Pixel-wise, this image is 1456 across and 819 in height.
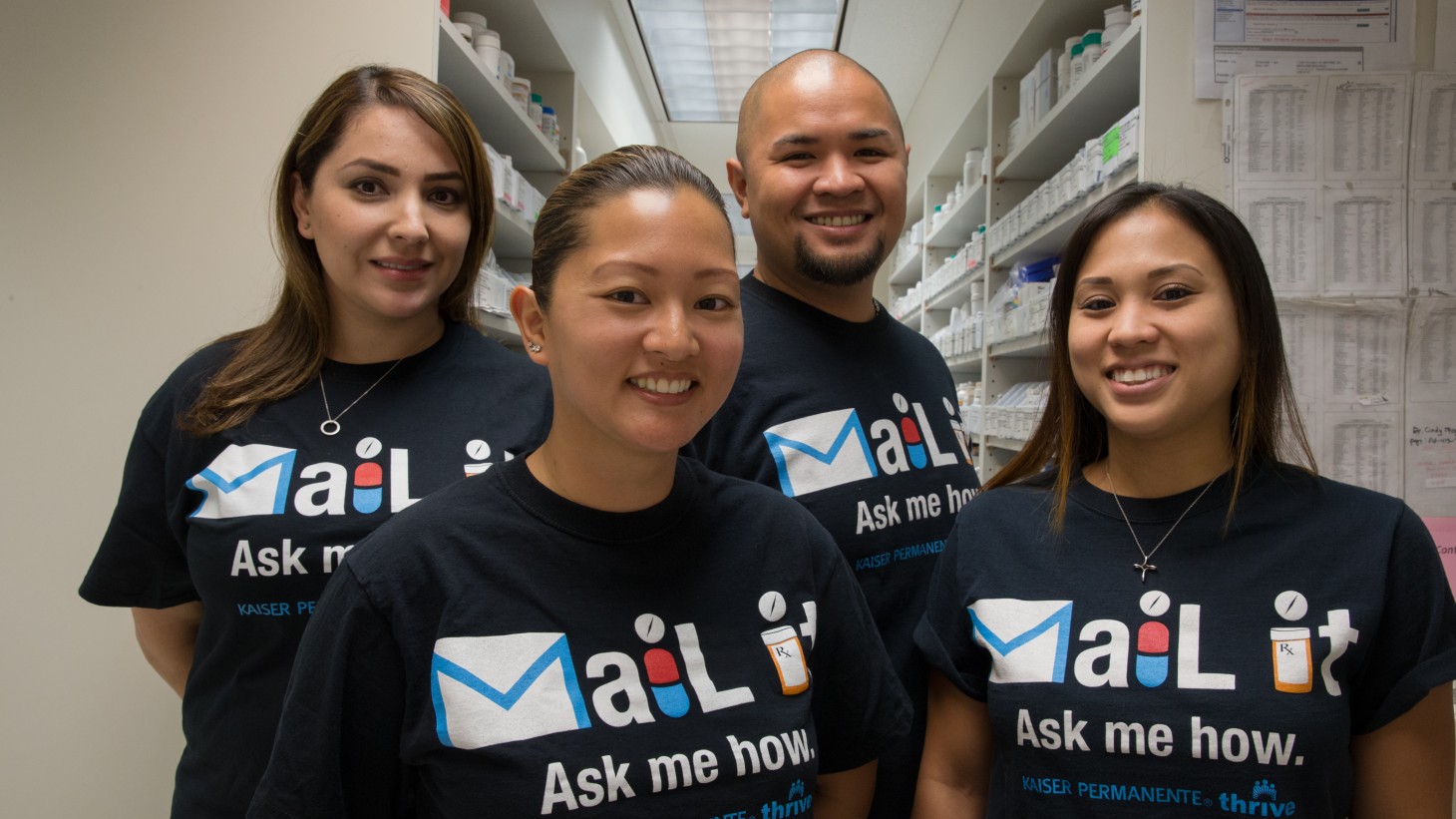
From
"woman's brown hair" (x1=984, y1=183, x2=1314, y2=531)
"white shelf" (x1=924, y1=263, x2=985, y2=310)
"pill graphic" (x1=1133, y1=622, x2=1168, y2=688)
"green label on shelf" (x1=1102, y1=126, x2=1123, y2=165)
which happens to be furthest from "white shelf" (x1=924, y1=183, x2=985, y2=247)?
"pill graphic" (x1=1133, y1=622, x2=1168, y2=688)

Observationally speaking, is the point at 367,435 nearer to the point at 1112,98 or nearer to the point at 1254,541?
the point at 1254,541

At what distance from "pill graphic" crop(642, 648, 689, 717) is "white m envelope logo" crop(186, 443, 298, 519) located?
0.65 metres

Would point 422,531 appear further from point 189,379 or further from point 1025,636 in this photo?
point 1025,636

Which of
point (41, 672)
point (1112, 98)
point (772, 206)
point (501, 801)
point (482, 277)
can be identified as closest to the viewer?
point (501, 801)

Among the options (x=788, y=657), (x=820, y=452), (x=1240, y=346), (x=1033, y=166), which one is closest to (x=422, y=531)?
(x=788, y=657)

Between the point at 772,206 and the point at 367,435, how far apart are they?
0.76m

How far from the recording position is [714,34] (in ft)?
16.6

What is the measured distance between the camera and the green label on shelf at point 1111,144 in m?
2.33

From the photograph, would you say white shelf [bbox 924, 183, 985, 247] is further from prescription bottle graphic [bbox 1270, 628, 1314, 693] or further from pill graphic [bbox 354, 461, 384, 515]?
pill graphic [bbox 354, 461, 384, 515]

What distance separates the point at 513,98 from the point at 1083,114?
195 cm

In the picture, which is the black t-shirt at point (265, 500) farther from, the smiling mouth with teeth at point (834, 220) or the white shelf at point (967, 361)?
the white shelf at point (967, 361)

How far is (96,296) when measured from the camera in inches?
76.8

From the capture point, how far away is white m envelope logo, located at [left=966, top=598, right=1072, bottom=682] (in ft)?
3.77

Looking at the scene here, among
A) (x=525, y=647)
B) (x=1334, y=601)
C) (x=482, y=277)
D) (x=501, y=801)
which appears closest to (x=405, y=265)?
(x=525, y=647)
